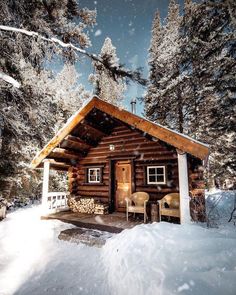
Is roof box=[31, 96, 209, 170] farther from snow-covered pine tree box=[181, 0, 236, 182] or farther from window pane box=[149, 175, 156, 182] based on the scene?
snow-covered pine tree box=[181, 0, 236, 182]

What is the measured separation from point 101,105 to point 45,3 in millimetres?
3321

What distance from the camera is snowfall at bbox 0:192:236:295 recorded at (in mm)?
2869

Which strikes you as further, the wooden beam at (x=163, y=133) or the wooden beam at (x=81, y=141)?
Result: the wooden beam at (x=81, y=141)

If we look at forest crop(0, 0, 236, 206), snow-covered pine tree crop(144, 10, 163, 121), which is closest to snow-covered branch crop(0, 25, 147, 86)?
forest crop(0, 0, 236, 206)

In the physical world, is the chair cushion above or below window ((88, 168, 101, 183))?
below

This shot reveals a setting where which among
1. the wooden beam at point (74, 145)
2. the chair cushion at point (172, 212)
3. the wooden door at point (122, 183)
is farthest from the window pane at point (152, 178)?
the wooden beam at point (74, 145)

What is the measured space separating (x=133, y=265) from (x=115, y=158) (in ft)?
18.3

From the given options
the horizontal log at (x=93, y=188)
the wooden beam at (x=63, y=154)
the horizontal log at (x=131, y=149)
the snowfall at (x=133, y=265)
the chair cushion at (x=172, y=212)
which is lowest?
the snowfall at (x=133, y=265)

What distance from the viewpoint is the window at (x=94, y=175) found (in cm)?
976

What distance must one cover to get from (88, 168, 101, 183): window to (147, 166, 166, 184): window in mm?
2621

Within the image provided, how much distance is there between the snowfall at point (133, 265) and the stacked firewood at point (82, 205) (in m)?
3.05

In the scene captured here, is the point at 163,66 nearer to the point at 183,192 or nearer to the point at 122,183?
the point at 122,183

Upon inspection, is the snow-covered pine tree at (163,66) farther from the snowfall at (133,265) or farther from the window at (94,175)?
the snowfall at (133,265)

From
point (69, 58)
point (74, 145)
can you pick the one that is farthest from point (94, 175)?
point (69, 58)
